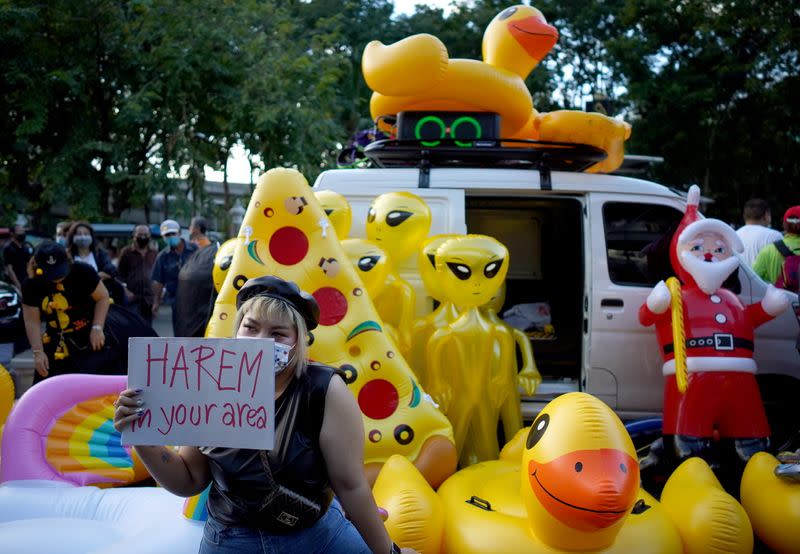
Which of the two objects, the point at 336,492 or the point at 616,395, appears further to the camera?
the point at 616,395

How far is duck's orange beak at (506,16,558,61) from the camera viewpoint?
6.19 meters

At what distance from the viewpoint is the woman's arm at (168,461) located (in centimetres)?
195

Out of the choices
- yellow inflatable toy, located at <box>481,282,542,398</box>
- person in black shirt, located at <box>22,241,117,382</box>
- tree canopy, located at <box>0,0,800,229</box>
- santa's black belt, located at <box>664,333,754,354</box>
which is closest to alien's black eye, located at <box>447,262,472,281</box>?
yellow inflatable toy, located at <box>481,282,542,398</box>

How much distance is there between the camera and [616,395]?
5.15 metres

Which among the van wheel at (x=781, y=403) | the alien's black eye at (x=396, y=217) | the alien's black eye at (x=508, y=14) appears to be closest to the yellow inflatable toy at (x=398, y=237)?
the alien's black eye at (x=396, y=217)

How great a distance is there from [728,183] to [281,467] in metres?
20.2

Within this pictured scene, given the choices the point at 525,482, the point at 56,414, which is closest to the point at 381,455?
the point at 525,482

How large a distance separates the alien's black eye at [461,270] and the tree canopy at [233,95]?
456 inches

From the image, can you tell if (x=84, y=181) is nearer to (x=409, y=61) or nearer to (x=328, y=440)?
(x=409, y=61)

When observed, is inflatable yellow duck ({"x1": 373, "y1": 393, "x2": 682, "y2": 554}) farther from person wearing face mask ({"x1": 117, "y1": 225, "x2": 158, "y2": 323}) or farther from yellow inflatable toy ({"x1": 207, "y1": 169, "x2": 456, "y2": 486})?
person wearing face mask ({"x1": 117, "y1": 225, "x2": 158, "y2": 323})

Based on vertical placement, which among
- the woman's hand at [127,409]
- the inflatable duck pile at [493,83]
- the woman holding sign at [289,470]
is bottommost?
the woman holding sign at [289,470]

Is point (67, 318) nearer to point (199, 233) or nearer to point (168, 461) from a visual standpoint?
point (199, 233)

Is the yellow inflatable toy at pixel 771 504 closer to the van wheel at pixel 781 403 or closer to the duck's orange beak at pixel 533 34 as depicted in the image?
the van wheel at pixel 781 403

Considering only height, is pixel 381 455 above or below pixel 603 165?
below
